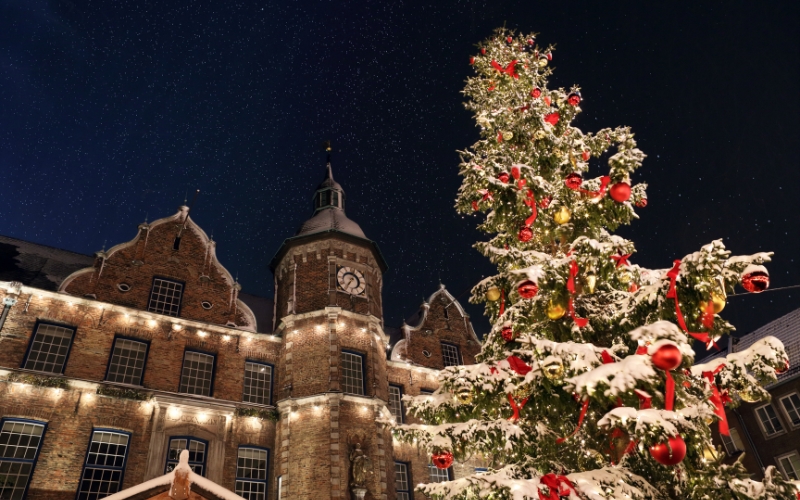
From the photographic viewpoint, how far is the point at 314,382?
19.0 metres

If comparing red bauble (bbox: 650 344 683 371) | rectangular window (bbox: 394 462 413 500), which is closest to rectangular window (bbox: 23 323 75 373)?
rectangular window (bbox: 394 462 413 500)

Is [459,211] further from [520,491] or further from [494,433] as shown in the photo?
[520,491]

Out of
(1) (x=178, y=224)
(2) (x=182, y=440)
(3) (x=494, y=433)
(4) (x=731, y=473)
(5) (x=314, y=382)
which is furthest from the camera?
(1) (x=178, y=224)

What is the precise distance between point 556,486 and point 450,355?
19.5 meters

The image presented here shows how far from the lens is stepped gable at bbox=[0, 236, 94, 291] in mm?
18109

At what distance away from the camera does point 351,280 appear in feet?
73.1

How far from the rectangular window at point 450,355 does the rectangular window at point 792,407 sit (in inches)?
725

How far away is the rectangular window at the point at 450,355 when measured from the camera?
24938 millimetres

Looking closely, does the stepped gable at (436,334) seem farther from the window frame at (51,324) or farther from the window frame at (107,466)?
the window frame at (51,324)

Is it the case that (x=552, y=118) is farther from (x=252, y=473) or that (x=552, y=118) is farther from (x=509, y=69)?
(x=252, y=473)

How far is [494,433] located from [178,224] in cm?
1863

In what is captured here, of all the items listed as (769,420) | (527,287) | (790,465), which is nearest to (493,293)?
(527,287)

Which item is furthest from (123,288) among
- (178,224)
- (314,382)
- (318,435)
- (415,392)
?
(415,392)

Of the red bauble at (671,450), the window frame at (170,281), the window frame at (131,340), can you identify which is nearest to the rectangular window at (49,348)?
the window frame at (131,340)
